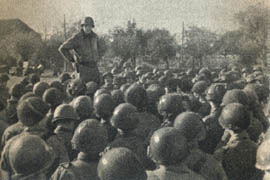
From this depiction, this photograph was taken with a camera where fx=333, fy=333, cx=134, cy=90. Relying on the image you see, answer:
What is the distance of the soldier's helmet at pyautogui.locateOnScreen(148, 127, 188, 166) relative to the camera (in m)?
2.70

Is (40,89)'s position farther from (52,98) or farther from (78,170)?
(78,170)

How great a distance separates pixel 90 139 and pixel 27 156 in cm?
64

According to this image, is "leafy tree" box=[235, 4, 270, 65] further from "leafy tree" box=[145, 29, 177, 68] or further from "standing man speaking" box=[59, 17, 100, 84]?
"leafy tree" box=[145, 29, 177, 68]

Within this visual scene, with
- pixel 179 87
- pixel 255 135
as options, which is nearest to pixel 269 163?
pixel 255 135

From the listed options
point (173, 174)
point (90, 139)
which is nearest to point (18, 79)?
point (90, 139)

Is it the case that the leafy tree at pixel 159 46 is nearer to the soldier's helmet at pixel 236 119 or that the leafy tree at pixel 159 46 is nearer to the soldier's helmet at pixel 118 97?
the soldier's helmet at pixel 118 97

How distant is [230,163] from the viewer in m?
3.59

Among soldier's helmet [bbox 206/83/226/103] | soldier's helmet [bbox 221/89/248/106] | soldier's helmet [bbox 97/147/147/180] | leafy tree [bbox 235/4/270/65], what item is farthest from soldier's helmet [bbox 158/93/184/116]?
leafy tree [bbox 235/4/270/65]

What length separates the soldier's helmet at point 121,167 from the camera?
2438mm

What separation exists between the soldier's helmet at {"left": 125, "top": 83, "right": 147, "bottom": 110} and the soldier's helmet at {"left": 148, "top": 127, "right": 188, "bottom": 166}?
2125 mm

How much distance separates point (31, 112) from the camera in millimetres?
3928

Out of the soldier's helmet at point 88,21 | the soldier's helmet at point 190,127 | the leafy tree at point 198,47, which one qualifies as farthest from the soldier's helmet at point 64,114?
the leafy tree at point 198,47

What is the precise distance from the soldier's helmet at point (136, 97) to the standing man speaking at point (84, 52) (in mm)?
3000

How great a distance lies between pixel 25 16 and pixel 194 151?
4063mm
